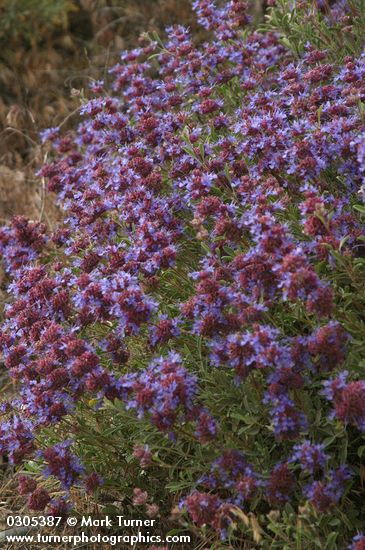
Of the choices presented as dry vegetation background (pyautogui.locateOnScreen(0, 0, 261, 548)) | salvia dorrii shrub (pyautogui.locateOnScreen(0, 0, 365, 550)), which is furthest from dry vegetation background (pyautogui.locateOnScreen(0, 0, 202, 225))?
salvia dorrii shrub (pyautogui.locateOnScreen(0, 0, 365, 550))

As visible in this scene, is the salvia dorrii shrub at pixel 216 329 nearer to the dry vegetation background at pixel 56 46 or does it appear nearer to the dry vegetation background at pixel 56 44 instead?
the dry vegetation background at pixel 56 46

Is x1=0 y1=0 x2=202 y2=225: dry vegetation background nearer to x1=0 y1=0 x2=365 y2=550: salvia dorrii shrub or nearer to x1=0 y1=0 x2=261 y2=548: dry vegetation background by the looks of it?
x1=0 y1=0 x2=261 y2=548: dry vegetation background

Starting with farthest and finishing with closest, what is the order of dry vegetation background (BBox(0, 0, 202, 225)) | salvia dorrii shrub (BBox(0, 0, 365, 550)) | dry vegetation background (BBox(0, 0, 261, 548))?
dry vegetation background (BBox(0, 0, 202, 225))
dry vegetation background (BBox(0, 0, 261, 548))
salvia dorrii shrub (BBox(0, 0, 365, 550))

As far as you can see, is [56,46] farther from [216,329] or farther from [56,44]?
[216,329]

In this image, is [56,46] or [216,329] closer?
[216,329]

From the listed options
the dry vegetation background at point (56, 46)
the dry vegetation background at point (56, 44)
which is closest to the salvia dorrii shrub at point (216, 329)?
the dry vegetation background at point (56, 46)

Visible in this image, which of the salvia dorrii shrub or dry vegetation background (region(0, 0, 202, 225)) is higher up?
dry vegetation background (region(0, 0, 202, 225))

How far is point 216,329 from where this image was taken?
9.56 feet

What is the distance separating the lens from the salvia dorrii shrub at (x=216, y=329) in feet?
9.15

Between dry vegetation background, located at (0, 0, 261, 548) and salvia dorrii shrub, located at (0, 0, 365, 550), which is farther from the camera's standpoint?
dry vegetation background, located at (0, 0, 261, 548)

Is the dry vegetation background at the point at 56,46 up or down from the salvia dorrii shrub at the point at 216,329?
up

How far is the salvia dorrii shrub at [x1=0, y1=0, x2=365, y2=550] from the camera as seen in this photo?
279cm

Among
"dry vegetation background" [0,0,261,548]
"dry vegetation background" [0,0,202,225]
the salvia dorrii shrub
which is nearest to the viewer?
the salvia dorrii shrub

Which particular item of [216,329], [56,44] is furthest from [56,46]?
[216,329]
